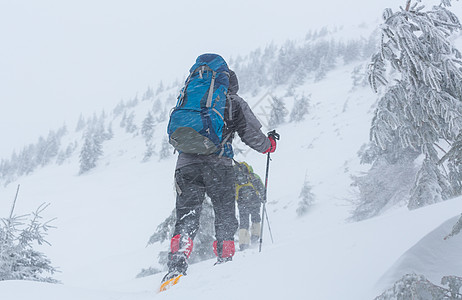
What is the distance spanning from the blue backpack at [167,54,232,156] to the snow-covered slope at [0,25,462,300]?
1063 millimetres

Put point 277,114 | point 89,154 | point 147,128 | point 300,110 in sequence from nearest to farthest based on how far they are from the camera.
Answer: point 300,110
point 277,114
point 89,154
point 147,128

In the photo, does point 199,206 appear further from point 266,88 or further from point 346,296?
point 266,88

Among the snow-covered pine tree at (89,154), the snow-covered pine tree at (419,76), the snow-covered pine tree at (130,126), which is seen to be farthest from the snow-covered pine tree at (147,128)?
the snow-covered pine tree at (419,76)

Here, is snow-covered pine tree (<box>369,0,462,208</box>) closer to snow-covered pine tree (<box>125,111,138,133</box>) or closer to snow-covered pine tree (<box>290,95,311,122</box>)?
snow-covered pine tree (<box>290,95,311,122</box>)

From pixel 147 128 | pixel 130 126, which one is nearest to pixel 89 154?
pixel 147 128

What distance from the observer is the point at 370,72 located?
341cm

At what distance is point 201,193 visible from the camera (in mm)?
3270

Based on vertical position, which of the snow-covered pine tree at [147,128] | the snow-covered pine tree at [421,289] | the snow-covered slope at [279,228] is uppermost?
the snow-covered pine tree at [147,128]

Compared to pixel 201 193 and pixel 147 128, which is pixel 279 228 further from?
pixel 147 128

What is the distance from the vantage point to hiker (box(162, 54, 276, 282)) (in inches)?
120

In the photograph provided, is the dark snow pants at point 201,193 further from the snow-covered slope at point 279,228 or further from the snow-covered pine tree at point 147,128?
the snow-covered pine tree at point 147,128

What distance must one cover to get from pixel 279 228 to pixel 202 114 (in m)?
12.0

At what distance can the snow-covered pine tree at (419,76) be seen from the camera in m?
3.24

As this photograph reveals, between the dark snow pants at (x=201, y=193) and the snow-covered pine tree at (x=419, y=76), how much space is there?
1787 mm
